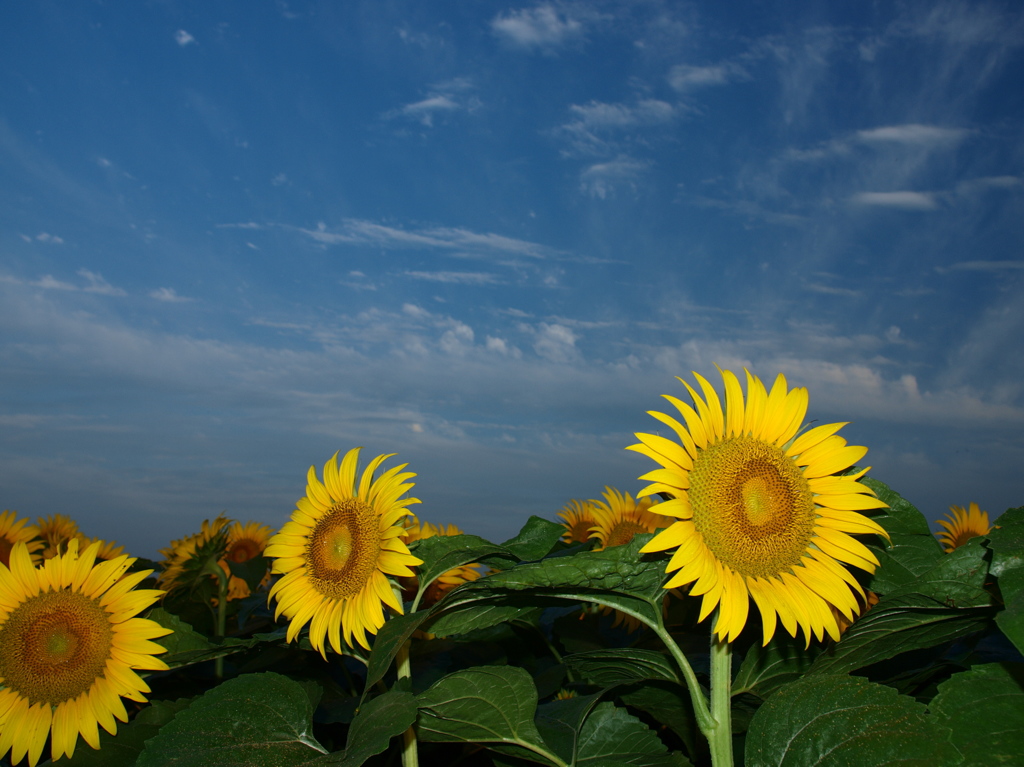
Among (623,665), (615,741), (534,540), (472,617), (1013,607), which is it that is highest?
(534,540)

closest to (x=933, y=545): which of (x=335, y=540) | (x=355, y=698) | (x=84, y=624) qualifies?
(x=335, y=540)

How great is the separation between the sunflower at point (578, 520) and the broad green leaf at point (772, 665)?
2995mm

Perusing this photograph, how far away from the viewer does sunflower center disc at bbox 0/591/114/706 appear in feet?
9.78

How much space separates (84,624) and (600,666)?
7.47ft

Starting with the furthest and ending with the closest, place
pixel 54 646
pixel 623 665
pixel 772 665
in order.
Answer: pixel 54 646 → pixel 623 665 → pixel 772 665

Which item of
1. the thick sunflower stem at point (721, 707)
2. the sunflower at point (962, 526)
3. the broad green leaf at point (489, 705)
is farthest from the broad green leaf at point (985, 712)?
the sunflower at point (962, 526)

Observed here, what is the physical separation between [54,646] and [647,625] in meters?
2.56

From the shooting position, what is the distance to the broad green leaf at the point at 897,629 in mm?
2086

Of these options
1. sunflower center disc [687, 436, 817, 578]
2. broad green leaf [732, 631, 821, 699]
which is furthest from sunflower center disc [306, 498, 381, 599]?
broad green leaf [732, 631, 821, 699]

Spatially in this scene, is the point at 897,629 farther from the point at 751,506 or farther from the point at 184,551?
the point at 184,551

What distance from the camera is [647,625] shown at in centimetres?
248

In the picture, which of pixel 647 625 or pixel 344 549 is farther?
pixel 344 549

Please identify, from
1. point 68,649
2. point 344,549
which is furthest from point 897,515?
point 68,649

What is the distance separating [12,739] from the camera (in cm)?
291
